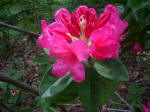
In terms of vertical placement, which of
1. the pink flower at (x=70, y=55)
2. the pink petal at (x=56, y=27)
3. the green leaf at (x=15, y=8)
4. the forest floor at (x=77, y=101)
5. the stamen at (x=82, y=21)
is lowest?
the forest floor at (x=77, y=101)

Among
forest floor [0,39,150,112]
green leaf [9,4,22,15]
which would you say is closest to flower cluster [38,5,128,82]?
green leaf [9,4,22,15]

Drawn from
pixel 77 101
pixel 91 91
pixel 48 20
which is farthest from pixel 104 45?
pixel 77 101

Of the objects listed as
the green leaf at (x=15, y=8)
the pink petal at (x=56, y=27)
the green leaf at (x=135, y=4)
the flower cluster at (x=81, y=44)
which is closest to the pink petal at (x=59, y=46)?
the flower cluster at (x=81, y=44)

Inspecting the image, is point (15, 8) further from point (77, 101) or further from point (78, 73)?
point (77, 101)

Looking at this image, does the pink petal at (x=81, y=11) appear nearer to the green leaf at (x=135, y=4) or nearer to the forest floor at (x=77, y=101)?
the green leaf at (x=135, y=4)

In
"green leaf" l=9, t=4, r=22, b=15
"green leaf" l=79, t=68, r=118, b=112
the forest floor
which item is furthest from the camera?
the forest floor

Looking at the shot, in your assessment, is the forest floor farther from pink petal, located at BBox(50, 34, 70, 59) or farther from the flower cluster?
pink petal, located at BBox(50, 34, 70, 59)
